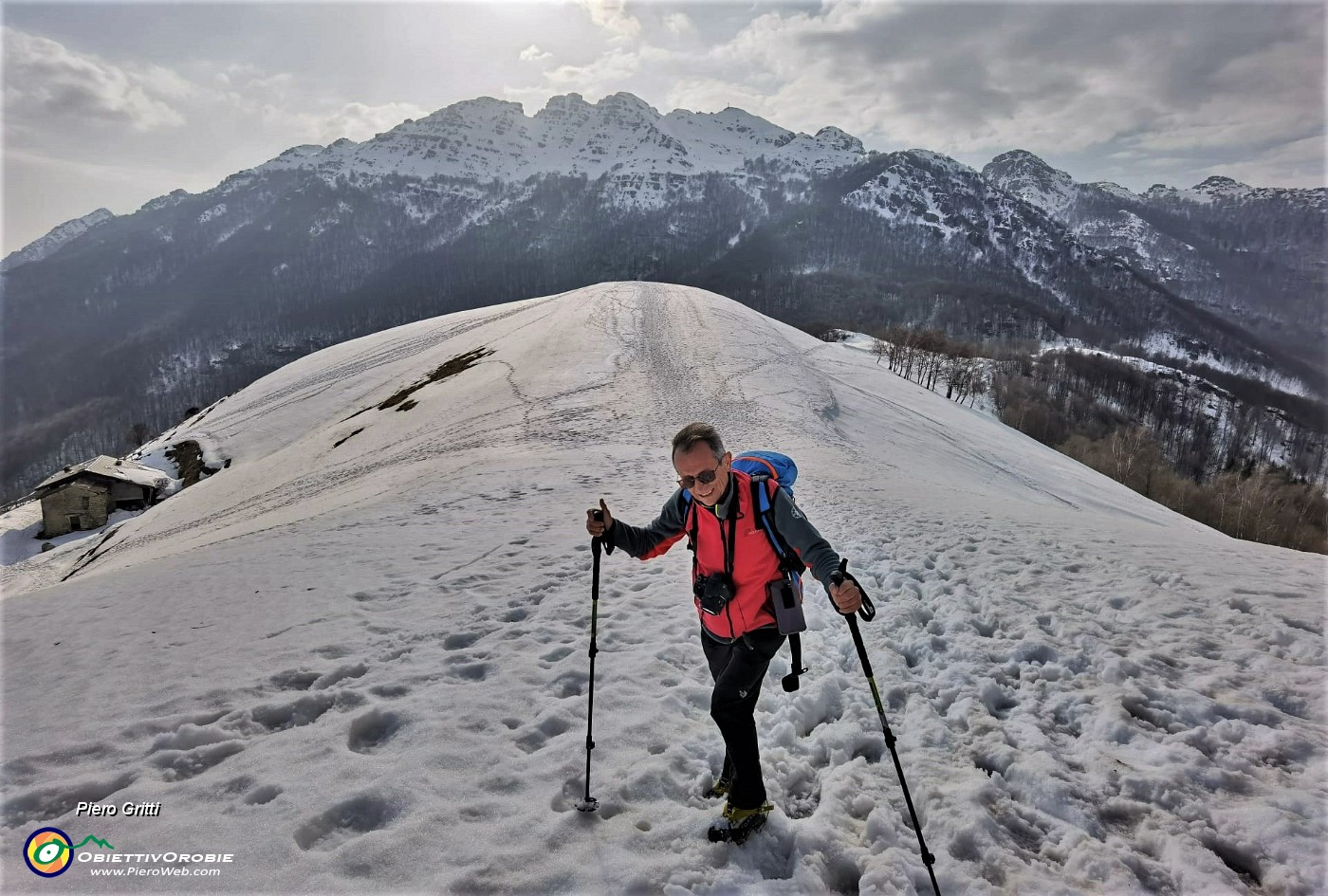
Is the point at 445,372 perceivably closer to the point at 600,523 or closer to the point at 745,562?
the point at 600,523

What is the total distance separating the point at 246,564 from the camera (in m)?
12.4

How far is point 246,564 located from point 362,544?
7.88 ft

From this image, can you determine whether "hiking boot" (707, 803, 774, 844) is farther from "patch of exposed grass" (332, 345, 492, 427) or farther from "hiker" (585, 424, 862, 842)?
"patch of exposed grass" (332, 345, 492, 427)

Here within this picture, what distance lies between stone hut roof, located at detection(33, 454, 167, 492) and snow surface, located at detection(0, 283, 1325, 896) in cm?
4560

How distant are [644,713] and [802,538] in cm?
341

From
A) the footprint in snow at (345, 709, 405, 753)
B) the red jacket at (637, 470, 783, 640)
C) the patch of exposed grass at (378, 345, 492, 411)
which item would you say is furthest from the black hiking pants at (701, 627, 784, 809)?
the patch of exposed grass at (378, 345, 492, 411)

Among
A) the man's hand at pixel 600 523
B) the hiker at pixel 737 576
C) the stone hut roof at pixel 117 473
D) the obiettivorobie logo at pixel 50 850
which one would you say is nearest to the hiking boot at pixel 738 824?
the hiker at pixel 737 576

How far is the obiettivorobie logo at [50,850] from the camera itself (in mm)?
4797

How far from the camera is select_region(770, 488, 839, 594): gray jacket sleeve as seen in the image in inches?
171

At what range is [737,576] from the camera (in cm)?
472

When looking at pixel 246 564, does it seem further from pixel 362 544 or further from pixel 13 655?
pixel 13 655

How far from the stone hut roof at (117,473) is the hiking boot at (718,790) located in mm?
58994

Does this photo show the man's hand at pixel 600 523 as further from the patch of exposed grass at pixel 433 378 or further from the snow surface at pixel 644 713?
the patch of exposed grass at pixel 433 378

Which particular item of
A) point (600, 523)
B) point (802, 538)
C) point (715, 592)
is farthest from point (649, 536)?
point (802, 538)
